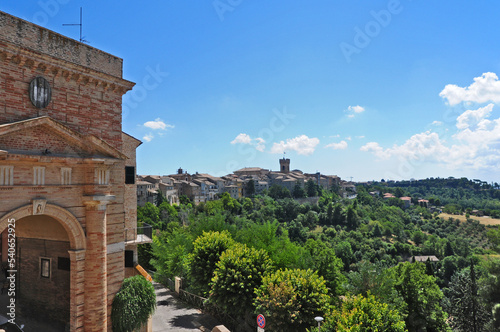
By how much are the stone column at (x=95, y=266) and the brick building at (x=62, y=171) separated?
36mm

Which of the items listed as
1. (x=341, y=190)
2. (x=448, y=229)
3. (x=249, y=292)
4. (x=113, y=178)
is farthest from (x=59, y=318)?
(x=341, y=190)

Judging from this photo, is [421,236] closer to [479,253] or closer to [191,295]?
[479,253]

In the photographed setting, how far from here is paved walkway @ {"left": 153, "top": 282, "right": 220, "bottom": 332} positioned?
1727 cm

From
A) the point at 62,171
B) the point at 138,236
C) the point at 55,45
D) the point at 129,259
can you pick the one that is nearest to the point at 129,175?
the point at 129,259

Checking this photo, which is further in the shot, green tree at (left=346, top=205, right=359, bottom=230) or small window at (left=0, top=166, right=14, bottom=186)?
green tree at (left=346, top=205, right=359, bottom=230)

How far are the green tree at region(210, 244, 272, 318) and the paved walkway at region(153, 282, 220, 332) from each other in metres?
1.77

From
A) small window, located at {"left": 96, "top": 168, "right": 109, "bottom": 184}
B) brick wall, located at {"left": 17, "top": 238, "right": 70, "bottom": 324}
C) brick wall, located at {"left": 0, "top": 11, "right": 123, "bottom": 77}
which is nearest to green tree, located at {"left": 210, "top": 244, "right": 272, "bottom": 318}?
brick wall, located at {"left": 17, "top": 238, "right": 70, "bottom": 324}

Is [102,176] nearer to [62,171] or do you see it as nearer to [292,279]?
[62,171]

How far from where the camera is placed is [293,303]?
14953 mm

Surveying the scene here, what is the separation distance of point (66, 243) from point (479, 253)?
11028 centimetres

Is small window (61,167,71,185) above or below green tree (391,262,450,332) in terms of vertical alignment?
above

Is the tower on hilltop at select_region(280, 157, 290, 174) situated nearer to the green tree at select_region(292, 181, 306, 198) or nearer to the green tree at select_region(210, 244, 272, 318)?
the green tree at select_region(292, 181, 306, 198)

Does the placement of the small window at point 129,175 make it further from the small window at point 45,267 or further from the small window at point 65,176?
the small window at point 45,267

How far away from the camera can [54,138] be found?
10.9 metres
